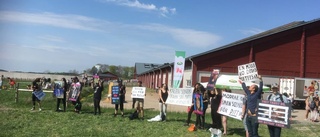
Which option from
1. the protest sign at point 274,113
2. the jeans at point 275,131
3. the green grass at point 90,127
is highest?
the protest sign at point 274,113

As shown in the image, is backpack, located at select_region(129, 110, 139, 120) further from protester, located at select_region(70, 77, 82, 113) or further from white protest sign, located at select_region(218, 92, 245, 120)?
white protest sign, located at select_region(218, 92, 245, 120)

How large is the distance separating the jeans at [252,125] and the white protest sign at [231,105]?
1.78m

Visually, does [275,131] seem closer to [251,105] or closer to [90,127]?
[251,105]

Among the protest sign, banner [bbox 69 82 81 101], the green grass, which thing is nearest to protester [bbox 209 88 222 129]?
the green grass

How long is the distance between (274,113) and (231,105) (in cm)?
273

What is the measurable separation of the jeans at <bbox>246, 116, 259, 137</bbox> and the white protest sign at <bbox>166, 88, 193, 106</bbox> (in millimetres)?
4645

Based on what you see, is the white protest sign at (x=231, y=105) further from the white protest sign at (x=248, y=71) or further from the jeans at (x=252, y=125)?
the jeans at (x=252, y=125)

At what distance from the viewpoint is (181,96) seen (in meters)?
15.4

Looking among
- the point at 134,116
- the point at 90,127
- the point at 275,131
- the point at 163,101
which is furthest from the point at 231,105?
the point at 90,127

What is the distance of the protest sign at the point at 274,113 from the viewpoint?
9.30 metres

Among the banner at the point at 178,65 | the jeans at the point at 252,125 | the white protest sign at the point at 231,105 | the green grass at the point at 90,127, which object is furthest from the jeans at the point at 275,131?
the banner at the point at 178,65

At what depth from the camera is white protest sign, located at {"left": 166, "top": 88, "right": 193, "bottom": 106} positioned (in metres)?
14.9

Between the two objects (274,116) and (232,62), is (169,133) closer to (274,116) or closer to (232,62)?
(274,116)

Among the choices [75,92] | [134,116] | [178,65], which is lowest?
[134,116]
